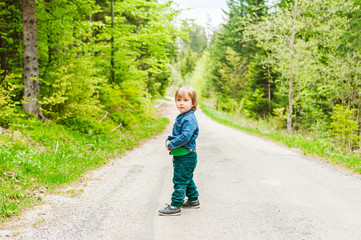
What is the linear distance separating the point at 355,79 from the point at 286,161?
8.35 meters

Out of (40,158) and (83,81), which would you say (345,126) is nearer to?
(83,81)

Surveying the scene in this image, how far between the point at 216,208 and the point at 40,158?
403cm

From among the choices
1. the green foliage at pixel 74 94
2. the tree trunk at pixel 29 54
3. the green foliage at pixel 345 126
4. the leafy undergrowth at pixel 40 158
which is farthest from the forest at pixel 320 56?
the tree trunk at pixel 29 54

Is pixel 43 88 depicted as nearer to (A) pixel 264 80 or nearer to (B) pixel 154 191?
(B) pixel 154 191

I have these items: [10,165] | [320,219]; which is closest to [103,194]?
[10,165]

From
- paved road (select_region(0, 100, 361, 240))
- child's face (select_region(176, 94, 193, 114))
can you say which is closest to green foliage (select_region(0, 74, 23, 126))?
paved road (select_region(0, 100, 361, 240))

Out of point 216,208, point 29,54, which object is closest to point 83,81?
point 29,54

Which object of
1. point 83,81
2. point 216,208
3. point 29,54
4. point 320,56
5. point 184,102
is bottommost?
point 216,208

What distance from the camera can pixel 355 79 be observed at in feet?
42.0

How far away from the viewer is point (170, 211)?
3.74m

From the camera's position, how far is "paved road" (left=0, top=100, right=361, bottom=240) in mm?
3201

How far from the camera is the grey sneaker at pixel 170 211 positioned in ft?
12.2

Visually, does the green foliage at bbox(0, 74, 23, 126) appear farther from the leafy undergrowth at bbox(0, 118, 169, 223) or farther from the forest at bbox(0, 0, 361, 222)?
the leafy undergrowth at bbox(0, 118, 169, 223)

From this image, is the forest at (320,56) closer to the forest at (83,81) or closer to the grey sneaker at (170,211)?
the forest at (83,81)
